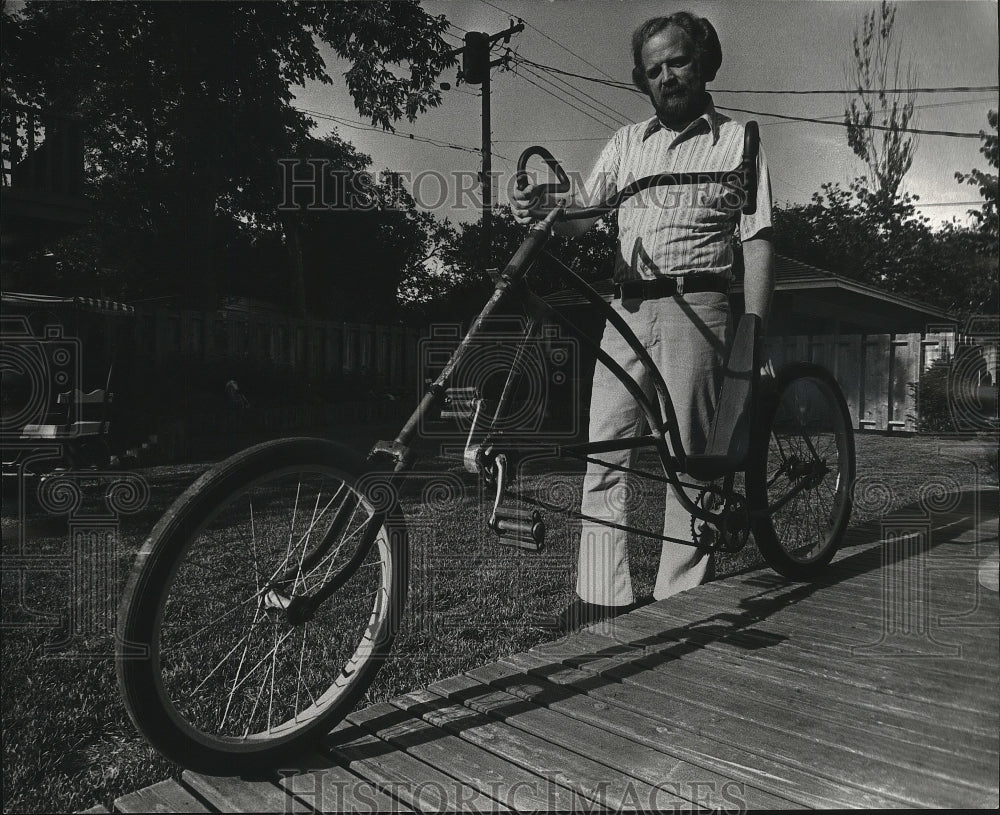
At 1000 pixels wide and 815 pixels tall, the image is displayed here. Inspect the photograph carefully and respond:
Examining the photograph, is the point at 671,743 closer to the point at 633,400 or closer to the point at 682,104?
the point at 633,400

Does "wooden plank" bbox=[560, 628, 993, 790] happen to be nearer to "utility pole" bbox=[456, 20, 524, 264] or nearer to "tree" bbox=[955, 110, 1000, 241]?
"tree" bbox=[955, 110, 1000, 241]

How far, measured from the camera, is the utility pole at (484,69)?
1.82 m

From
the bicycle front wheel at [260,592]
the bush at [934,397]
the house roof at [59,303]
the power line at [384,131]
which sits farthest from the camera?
the bush at [934,397]

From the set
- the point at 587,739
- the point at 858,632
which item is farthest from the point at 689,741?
the point at 858,632

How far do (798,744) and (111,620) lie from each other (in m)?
2.22

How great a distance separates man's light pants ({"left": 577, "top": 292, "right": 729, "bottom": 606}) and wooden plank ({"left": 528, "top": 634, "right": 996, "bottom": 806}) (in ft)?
1.73

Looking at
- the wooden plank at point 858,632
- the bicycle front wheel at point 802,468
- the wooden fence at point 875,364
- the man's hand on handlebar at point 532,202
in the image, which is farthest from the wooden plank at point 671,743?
the wooden fence at point 875,364

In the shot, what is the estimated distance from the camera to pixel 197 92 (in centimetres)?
151

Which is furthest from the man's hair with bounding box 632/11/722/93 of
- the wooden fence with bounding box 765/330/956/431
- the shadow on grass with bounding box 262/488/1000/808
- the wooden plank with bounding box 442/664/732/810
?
the wooden plank with bounding box 442/664/732/810

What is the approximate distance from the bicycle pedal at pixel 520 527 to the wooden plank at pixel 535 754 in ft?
1.17

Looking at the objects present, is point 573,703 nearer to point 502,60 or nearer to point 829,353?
point 502,60

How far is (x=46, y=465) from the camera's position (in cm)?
177

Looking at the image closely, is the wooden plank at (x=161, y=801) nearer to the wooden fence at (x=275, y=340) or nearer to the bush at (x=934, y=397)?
the wooden fence at (x=275, y=340)

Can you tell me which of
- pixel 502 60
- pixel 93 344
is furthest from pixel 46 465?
pixel 502 60
